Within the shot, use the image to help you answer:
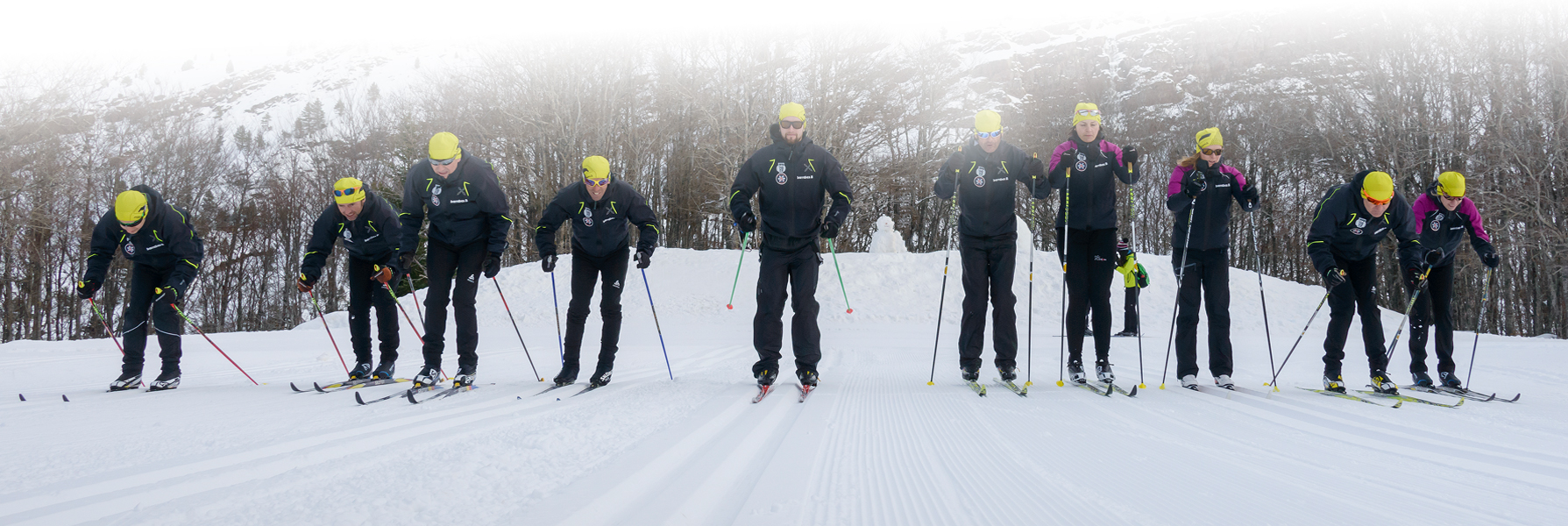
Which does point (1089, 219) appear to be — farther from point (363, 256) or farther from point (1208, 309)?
point (363, 256)

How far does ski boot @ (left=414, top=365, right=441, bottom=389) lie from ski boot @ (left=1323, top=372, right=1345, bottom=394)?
5.67 metres

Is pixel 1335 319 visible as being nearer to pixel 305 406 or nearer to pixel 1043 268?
pixel 305 406

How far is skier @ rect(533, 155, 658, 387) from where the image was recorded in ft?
16.1

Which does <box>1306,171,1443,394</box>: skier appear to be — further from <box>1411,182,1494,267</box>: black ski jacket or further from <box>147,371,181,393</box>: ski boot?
<box>147,371,181,393</box>: ski boot

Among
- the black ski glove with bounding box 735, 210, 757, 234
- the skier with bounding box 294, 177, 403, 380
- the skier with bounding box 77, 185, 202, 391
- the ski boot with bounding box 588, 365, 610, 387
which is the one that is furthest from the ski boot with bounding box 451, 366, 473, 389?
the skier with bounding box 77, 185, 202, 391

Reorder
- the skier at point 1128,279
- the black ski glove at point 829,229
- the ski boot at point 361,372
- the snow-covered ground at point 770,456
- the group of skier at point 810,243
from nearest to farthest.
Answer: the snow-covered ground at point 770,456 → the black ski glove at point 829,229 → the group of skier at point 810,243 → the ski boot at point 361,372 → the skier at point 1128,279

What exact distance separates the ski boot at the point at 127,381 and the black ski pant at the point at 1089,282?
6.37m

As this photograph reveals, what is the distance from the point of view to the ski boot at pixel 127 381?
4941mm

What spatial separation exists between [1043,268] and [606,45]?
59.8ft

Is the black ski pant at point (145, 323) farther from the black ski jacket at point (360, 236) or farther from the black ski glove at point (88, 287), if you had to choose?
the black ski jacket at point (360, 236)

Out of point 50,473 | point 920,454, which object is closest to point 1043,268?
point 920,454

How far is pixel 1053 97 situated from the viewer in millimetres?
39688

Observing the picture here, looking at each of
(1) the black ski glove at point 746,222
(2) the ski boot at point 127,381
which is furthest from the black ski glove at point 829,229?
(2) the ski boot at point 127,381

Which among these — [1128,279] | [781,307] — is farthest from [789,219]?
[1128,279]
